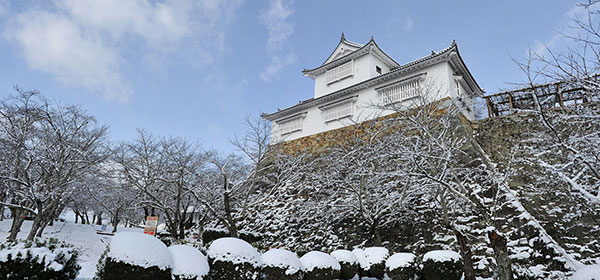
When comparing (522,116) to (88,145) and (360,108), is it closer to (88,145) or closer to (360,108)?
(360,108)

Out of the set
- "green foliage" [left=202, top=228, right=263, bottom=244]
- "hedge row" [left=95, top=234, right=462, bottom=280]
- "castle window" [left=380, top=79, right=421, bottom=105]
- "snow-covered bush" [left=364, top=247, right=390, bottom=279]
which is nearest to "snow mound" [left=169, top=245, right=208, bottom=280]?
"hedge row" [left=95, top=234, right=462, bottom=280]

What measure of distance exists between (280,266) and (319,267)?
1.61 meters

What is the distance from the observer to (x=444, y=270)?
8.54m

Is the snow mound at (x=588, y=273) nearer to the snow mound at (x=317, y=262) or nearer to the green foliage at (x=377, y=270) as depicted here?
the green foliage at (x=377, y=270)

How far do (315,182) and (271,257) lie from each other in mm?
11152

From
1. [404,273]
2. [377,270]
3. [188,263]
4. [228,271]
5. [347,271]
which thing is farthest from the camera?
[377,270]

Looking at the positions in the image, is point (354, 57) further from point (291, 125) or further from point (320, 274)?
point (320, 274)

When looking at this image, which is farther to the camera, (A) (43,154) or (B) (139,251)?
(A) (43,154)

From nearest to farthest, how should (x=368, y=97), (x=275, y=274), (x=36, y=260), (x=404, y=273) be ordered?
1. (x=36, y=260)
2. (x=275, y=274)
3. (x=404, y=273)
4. (x=368, y=97)

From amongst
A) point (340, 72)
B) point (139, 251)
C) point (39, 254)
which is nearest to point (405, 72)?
point (340, 72)

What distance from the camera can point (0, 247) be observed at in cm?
563

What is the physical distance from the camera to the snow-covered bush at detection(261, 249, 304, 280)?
7.11 meters

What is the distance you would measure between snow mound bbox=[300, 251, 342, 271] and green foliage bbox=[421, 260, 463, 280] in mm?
2682

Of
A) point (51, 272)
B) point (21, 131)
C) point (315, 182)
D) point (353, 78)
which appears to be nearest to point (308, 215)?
point (315, 182)
